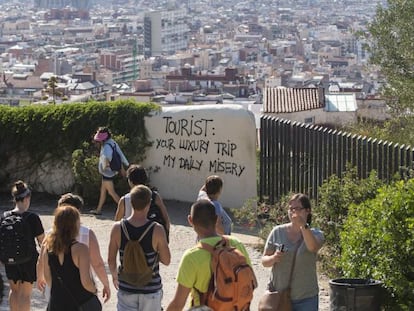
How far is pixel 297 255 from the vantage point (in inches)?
251

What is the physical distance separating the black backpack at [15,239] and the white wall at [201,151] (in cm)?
651

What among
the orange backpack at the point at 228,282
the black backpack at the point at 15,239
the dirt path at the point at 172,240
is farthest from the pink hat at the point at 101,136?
the orange backpack at the point at 228,282

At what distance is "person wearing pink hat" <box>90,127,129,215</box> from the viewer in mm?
12273

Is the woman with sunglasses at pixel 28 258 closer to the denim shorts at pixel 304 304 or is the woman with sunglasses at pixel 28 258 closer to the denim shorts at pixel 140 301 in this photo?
the denim shorts at pixel 140 301

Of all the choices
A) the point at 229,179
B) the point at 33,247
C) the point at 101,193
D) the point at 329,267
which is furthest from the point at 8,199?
the point at 33,247

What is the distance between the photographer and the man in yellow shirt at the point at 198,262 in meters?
5.55

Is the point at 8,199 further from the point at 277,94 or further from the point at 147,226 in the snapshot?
the point at 277,94

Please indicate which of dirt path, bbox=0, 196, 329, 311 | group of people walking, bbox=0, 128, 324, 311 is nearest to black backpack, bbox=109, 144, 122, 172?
dirt path, bbox=0, 196, 329, 311

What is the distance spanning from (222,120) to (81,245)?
775 centimetres

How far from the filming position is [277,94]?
3938 cm

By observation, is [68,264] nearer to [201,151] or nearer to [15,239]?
[15,239]

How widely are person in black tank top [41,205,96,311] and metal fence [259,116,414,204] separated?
4974 millimetres

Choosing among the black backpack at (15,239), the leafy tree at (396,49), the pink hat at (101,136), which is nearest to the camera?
the black backpack at (15,239)

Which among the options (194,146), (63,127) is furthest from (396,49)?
(63,127)
